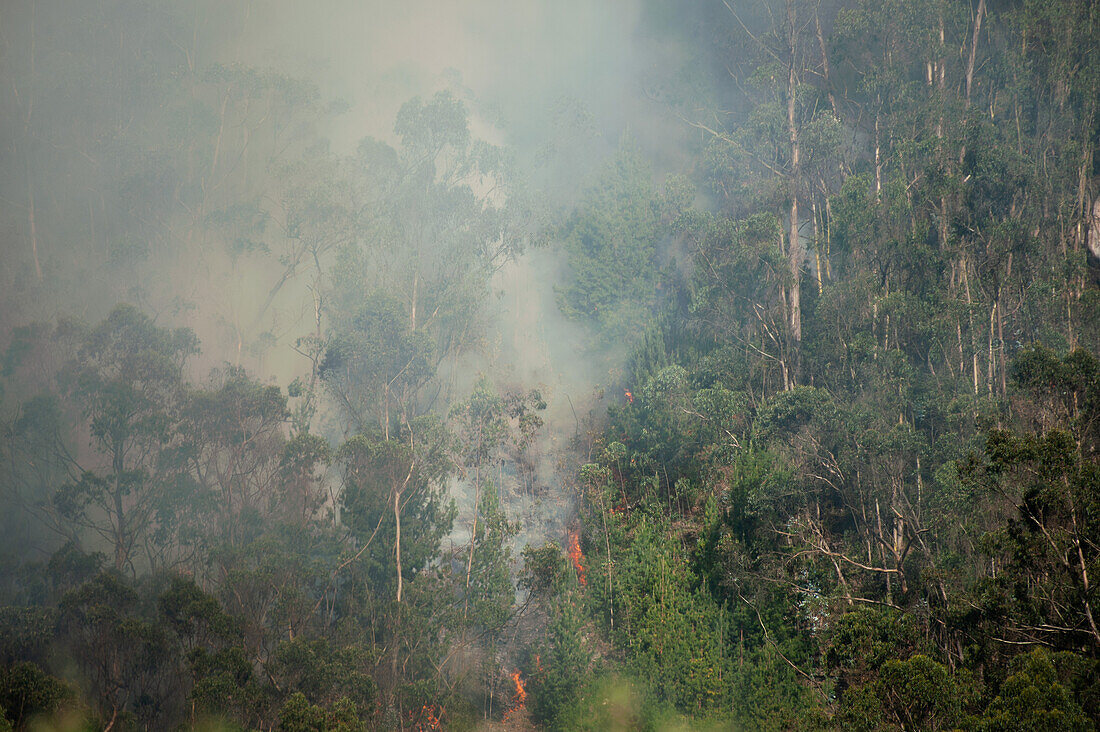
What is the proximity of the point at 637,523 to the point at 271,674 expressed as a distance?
431 inches

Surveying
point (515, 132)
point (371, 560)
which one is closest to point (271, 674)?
point (371, 560)

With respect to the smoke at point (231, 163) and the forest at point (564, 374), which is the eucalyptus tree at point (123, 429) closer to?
the forest at point (564, 374)

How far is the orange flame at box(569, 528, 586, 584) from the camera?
23.7m

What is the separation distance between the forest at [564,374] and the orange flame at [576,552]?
209 millimetres

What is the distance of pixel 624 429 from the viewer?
90.8ft

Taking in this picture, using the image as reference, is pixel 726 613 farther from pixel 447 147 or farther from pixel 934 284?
pixel 447 147

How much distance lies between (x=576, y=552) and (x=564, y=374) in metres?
13.9

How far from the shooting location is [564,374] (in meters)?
38.7

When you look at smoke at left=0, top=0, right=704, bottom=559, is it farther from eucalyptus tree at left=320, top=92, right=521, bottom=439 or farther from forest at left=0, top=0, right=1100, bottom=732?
eucalyptus tree at left=320, top=92, right=521, bottom=439

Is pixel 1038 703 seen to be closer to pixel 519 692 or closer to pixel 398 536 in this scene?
pixel 519 692

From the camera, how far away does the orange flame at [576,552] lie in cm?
2369

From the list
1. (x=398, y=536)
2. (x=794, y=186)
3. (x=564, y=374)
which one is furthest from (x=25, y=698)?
(x=794, y=186)

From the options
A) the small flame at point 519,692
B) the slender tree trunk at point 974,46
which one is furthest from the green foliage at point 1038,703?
the slender tree trunk at point 974,46

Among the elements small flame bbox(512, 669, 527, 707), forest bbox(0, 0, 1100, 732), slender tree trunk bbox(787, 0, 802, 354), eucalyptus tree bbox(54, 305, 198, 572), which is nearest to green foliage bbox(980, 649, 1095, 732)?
forest bbox(0, 0, 1100, 732)
